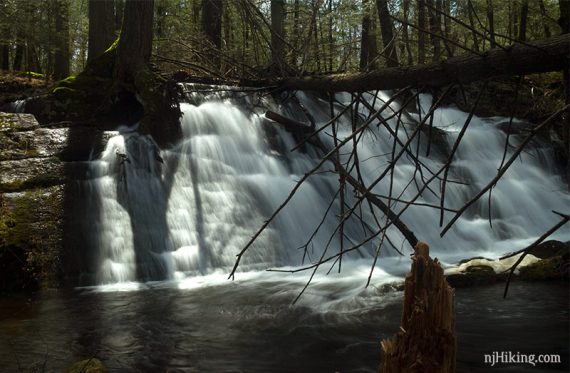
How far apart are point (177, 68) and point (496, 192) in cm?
761

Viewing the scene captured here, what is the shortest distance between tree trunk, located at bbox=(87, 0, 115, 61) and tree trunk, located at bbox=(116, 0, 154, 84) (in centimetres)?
362

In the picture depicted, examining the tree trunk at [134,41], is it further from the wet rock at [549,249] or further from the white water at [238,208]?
the wet rock at [549,249]

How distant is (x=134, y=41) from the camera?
35.3 ft

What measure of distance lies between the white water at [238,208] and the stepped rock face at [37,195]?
0.42 metres

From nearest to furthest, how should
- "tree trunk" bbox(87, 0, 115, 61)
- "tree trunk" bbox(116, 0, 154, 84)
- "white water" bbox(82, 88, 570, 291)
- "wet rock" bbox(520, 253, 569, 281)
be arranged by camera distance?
1. "wet rock" bbox(520, 253, 569, 281)
2. "white water" bbox(82, 88, 570, 291)
3. "tree trunk" bbox(116, 0, 154, 84)
4. "tree trunk" bbox(87, 0, 115, 61)

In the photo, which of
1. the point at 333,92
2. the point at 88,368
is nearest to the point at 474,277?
the point at 333,92

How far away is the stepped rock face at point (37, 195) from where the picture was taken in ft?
22.9

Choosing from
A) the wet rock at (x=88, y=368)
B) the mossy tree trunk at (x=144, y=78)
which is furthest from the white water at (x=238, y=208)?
the wet rock at (x=88, y=368)

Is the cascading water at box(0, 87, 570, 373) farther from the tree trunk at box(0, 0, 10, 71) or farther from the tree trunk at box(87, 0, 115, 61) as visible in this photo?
the tree trunk at box(0, 0, 10, 71)

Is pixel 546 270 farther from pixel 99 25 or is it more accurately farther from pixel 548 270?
pixel 99 25

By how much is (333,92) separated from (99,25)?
12.3m

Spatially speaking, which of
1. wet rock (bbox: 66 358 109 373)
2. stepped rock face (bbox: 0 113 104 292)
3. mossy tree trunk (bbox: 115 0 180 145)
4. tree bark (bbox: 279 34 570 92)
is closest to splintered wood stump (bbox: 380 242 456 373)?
tree bark (bbox: 279 34 570 92)

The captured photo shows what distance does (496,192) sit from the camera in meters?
12.2

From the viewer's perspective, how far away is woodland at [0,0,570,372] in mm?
2389
